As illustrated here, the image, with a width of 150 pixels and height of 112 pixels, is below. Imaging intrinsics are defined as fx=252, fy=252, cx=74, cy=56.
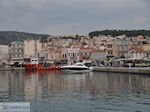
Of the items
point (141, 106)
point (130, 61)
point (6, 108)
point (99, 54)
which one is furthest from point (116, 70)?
point (6, 108)

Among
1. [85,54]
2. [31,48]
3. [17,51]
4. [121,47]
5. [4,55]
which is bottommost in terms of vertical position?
[4,55]

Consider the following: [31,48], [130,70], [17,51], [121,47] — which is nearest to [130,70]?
[130,70]

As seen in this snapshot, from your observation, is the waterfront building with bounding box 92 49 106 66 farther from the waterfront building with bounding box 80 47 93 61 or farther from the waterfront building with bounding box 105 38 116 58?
the waterfront building with bounding box 105 38 116 58

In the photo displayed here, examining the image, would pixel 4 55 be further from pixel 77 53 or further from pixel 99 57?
pixel 99 57

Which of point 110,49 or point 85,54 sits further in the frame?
point 85,54

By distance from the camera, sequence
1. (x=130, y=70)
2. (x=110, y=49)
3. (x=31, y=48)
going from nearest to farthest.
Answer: (x=130, y=70) → (x=110, y=49) → (x=31, y=48)

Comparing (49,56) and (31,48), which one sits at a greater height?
(31,48)

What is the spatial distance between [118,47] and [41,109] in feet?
279

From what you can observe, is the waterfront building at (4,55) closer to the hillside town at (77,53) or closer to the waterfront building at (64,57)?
the hillside town at (77,53)

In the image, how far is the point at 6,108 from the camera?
15.1 m

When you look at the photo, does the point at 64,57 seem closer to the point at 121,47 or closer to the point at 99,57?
the point at 99,57

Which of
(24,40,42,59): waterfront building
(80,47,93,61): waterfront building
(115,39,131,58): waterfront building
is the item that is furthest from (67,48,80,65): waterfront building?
(24,40,42,59): waterfront building

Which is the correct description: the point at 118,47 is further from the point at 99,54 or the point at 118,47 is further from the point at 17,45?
the point at 17,45

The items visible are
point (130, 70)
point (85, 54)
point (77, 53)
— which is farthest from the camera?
point (77, 53)
